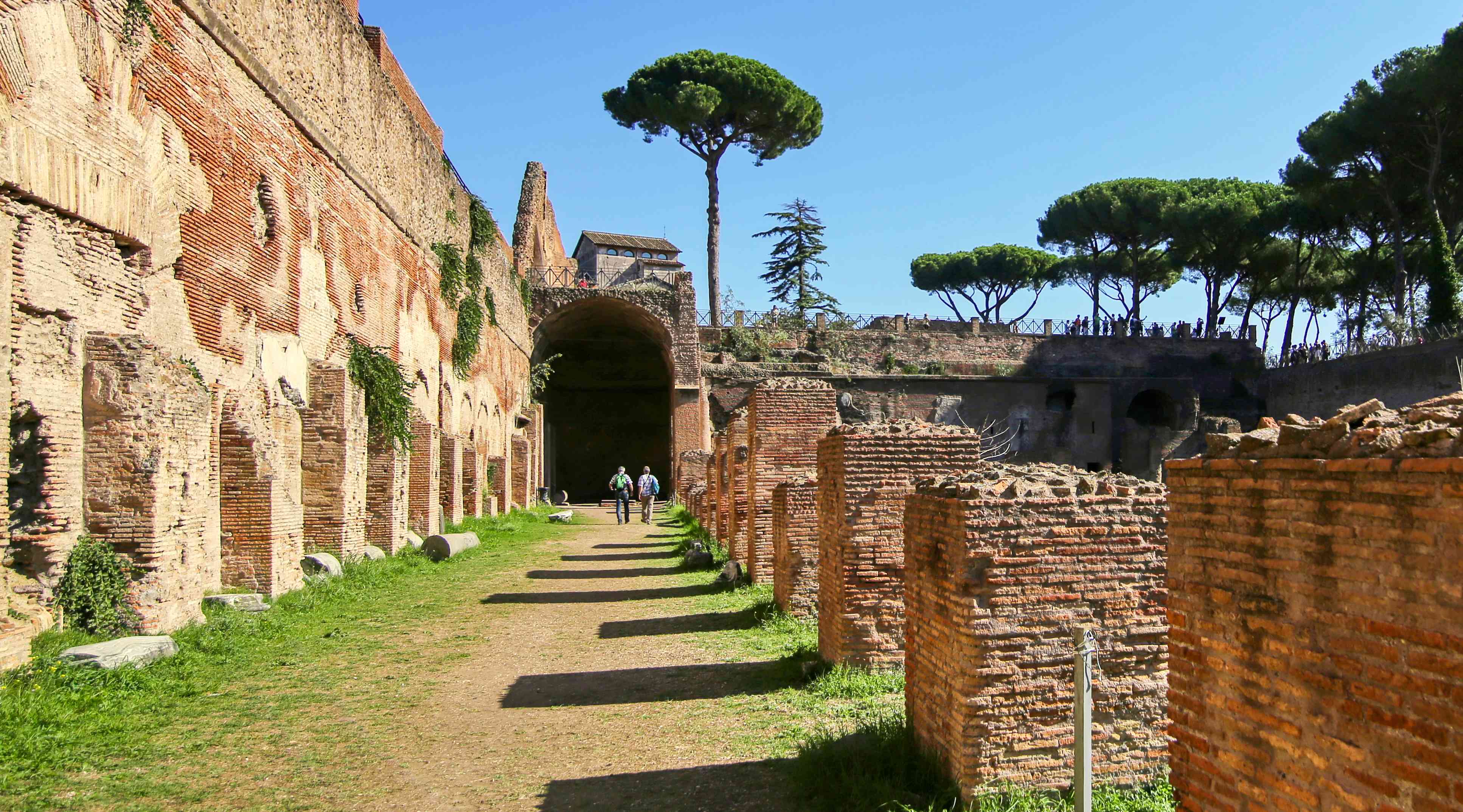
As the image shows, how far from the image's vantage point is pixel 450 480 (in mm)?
16922

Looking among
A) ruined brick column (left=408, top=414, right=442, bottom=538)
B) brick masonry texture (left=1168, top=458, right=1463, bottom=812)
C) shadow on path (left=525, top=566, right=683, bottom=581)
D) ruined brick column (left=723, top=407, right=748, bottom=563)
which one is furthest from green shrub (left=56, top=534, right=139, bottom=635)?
ruined brick column (left=408, top=414, right=442, bottom=538)

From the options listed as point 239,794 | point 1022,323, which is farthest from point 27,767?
point 1022,323

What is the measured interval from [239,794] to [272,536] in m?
5.08

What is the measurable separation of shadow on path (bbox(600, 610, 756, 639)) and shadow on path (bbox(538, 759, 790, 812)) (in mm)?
3582

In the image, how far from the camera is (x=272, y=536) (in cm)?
926

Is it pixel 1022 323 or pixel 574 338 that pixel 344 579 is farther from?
pixel 1022 323

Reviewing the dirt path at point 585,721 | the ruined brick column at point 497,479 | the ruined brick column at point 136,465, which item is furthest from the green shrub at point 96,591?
the ruined brick column at point 497,479

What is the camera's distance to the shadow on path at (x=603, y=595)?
1045 centimetres

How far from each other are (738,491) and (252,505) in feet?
16.1

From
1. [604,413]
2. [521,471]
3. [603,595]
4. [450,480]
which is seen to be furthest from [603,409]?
[603,595]

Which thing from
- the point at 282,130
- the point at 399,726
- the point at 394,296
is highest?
the point at 282,130

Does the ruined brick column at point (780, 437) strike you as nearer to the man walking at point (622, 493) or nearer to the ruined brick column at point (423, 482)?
the ruined brick column at point (423, 482)

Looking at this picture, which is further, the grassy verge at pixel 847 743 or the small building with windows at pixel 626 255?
the small building with windows at pixel 626 255

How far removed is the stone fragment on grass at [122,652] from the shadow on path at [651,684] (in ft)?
7.15
